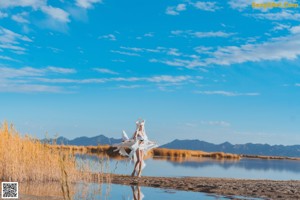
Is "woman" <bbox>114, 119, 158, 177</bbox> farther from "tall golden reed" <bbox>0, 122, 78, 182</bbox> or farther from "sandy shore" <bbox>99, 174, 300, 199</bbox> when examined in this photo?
"tall golden reed" <bbox>0, 122, 78, 182</bbox>

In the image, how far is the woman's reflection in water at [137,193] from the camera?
14.4 meters

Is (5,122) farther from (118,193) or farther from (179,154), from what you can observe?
(179,154)

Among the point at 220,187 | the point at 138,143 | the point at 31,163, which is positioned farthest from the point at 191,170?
the point at 31,163

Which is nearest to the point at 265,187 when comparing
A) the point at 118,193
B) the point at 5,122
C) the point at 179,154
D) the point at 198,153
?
Answer: the point at 118,193

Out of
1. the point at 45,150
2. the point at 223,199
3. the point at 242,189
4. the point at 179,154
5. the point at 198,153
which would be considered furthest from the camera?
the point at 198,153

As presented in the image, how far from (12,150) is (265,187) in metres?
8.70

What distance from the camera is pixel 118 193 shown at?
15.1 metres

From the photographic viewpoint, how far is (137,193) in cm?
1524

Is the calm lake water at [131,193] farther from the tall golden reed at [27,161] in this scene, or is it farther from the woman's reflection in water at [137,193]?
the tall golden reed at [27,161]

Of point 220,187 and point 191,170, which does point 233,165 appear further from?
point 220,187

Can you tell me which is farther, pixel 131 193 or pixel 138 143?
pixel 138 143

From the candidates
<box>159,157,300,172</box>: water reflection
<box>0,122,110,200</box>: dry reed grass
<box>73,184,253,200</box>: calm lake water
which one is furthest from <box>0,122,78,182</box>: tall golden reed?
<box>159,157,300,172</box>: water reflection

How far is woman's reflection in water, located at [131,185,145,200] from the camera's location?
1436cm

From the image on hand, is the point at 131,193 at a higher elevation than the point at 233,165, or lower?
lower
